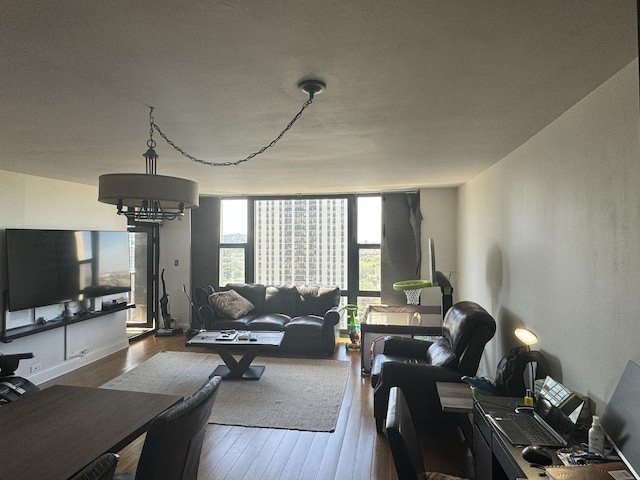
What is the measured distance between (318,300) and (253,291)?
110 centimetres

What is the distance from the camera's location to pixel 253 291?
247 inches

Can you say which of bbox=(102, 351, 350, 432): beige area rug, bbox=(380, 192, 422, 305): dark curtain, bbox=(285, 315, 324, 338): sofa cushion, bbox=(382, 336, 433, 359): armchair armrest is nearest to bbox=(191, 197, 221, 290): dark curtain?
bbox=(102, 351, 350, 432): beige area rug

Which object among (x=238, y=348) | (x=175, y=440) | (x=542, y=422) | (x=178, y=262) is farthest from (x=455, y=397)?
(x=178, y=262)

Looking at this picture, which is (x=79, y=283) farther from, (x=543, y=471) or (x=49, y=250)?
(x=543, y=471)

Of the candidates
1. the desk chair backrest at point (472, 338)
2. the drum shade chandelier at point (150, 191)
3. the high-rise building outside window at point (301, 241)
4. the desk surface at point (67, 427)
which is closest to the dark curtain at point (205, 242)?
the high-rise building outside window at point (301, 241)

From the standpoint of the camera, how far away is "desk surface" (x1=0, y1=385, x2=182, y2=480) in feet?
5.09

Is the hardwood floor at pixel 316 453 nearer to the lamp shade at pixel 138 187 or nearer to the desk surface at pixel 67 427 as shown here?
the desk surface at pixel 67 427

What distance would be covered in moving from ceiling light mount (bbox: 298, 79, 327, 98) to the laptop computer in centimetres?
191

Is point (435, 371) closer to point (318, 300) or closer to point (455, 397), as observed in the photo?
point (455, 397)

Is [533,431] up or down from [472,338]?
down

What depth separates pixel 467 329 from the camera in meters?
3.03

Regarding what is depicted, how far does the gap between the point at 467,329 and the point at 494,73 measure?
6.58 feet

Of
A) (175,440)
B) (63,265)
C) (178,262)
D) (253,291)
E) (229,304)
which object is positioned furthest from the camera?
(178,262)

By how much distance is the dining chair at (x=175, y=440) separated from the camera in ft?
4.64
